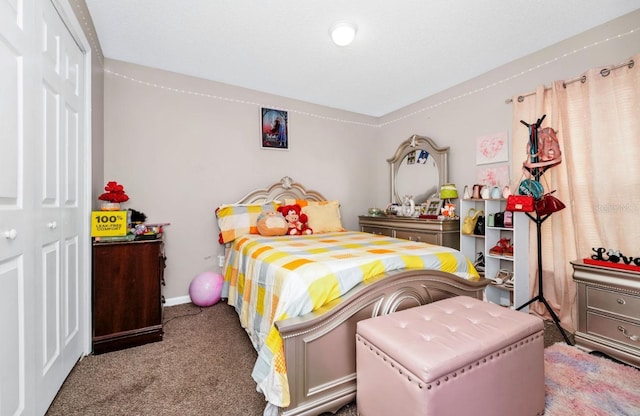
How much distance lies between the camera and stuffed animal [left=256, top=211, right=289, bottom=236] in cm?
304

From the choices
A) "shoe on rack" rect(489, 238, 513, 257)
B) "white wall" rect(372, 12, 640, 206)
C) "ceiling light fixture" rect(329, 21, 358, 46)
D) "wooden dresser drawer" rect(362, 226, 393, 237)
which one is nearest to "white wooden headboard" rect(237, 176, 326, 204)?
"wooden dresser drawer" rect(362, 226, 393, 237)

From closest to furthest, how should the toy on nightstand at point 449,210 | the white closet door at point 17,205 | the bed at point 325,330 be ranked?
the white closet door at point 17,205, the bed at point 325,330, the toy on nightstand at point 449,210

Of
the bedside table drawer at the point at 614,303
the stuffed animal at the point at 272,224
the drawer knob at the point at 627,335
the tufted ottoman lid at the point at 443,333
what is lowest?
the drawer knob at the point at 627,335

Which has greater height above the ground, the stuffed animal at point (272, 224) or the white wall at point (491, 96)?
the white wall at point (491, 96)

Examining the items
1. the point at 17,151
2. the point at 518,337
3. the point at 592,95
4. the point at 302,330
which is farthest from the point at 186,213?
the point at 592,95

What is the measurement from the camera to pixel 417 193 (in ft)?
13.0

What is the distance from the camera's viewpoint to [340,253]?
2016 mm

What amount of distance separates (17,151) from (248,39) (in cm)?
192

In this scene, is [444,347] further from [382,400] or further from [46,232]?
[46,232]

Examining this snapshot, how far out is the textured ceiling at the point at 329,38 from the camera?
83.4 inches

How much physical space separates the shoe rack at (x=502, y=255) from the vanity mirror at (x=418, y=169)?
2.12 ft

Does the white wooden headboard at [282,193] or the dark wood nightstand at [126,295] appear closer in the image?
the dark wood nightstand at [126,295]

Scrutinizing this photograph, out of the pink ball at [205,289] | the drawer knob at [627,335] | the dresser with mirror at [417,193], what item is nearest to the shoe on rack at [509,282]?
the dresser with mirror at [417,193]

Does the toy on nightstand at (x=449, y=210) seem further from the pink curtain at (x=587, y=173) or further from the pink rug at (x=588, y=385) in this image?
the pink rug at (x=588, y=385)
